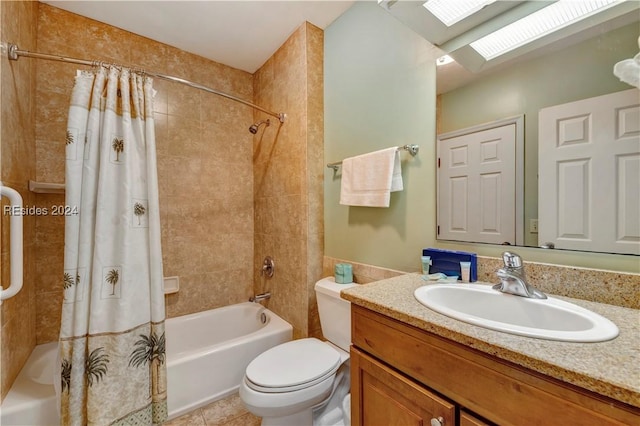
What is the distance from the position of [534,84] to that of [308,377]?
1.49 meters

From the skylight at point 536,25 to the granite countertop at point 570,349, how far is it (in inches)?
35.9

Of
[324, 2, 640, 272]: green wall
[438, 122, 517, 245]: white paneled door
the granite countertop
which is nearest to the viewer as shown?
the granite countertop

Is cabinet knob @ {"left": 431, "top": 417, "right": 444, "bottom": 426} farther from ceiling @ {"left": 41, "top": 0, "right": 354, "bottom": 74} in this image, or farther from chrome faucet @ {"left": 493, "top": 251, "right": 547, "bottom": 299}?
ceiling @ {"left": 41, "top": 0, "right": 354, "bottom": 74}

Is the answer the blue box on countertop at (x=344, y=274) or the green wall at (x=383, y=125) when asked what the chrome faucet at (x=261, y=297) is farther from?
the blue box on countertop at (x=344, y=274)

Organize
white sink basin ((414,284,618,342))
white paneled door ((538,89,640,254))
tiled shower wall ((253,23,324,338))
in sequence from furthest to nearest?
tiled shower wall ((253,23,324,338)), white paneled door ((538,89,640,254)), white sink basin ((414,284,618,342))

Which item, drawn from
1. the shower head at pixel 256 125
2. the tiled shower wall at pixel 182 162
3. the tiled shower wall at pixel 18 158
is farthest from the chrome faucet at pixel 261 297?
the shower head at pixel 256 125

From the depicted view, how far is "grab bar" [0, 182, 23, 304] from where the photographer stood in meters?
0.81

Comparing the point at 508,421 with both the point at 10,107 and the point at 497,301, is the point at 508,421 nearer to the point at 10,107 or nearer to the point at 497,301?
the point at 497,301

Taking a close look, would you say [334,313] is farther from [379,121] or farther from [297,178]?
[379,121]

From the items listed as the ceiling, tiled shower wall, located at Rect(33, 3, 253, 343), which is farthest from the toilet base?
the ceiling

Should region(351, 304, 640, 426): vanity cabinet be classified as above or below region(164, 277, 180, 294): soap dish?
above

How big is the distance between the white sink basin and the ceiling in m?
1.73

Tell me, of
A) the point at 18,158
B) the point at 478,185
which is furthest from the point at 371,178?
the point at 18,158

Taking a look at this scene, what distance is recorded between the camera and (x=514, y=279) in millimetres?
839
